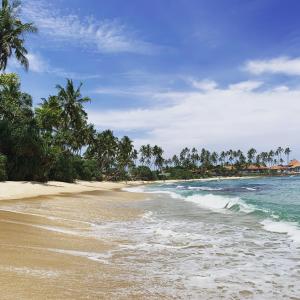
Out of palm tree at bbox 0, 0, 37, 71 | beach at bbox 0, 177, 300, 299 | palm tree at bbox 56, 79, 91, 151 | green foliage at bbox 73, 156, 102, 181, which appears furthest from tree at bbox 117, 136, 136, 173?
beach at bbox 0, 177, 300, 299

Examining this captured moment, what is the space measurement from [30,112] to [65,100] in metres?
15.5

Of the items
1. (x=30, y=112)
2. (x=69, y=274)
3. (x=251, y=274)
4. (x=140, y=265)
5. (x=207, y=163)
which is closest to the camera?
(x=69, y=274)

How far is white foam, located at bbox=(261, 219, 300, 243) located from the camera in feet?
38.9

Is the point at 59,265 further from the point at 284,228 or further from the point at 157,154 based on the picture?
the point at 157,154

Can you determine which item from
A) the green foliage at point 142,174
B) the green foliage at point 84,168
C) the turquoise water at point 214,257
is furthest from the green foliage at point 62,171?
the green foliage at point 142,174

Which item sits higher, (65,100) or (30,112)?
(65,100)

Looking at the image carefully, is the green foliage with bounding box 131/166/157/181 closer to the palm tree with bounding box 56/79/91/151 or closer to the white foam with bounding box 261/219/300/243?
the palm tree with bounding box 56/79/91/151

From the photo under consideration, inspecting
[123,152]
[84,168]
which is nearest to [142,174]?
[123,152]

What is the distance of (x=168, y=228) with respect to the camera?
44.0ft

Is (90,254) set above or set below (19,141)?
below

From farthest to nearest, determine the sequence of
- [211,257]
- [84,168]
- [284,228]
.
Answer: [84,168] → [284,228] → [211,257]

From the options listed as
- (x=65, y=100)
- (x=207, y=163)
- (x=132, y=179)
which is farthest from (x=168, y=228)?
(x=207, y=163)

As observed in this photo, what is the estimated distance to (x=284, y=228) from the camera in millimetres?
13375

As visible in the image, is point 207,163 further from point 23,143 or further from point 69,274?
point 69,274
